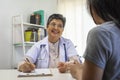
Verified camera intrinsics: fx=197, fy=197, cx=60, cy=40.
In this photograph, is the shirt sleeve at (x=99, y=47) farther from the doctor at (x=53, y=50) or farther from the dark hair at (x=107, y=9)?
the doctor at (x=53, y=50)

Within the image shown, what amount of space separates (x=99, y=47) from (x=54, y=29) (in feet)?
5.97

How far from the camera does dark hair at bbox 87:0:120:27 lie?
607 mm

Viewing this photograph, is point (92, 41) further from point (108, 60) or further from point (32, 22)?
point (32, 22)

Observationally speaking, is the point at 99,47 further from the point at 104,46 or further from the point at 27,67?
the point at 27,67

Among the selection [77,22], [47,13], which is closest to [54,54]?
[77,22]

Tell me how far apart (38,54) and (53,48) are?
0.65 feet

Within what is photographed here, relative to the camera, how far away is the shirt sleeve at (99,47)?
1.91ft

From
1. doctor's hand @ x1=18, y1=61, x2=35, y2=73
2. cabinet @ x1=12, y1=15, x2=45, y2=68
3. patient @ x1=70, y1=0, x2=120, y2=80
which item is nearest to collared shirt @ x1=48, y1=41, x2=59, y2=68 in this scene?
doctor's hand @ x1=18, y1=61, x2=35, y2=73

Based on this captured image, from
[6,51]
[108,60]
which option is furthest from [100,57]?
[6,51]

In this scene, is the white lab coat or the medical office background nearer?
the white lab coat

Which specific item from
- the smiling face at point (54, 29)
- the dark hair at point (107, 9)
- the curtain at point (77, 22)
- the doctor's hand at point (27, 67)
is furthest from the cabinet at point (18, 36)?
the dark hair at point (107, 9)

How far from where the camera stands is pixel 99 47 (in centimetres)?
58

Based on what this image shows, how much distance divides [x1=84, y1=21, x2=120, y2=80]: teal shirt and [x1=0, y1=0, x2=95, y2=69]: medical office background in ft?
9.01

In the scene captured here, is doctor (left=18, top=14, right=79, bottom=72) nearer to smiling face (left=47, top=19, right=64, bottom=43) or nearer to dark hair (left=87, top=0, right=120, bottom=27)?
smiling face (left=47, top=19, right=64, bottom=43)
